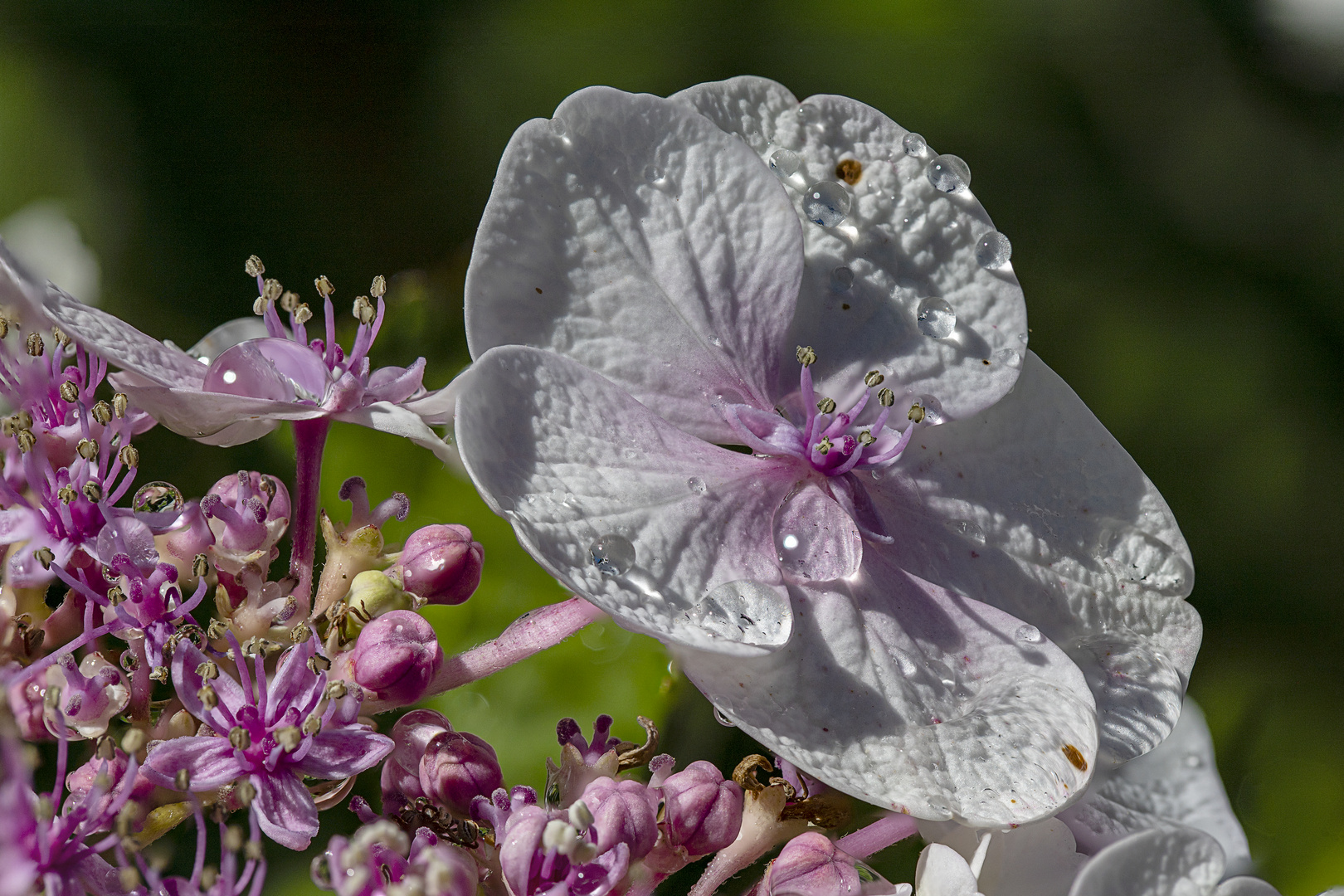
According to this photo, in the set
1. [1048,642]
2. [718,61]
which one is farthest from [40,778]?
[718,61]

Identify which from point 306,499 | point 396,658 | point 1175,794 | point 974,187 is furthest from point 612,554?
point 974,187

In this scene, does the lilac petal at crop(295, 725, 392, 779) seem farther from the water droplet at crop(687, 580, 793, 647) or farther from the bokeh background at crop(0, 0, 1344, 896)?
the bokeh background at crop(0, 0, 1344, 896)

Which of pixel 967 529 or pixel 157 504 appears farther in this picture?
pixel 967 529

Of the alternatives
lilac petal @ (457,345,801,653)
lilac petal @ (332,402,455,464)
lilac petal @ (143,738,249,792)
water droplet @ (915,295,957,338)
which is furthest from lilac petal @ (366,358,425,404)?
water droplet @ (915,295,957,338)

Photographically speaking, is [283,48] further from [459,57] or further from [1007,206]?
[1007,206]

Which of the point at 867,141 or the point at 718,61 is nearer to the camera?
the point at 867,141

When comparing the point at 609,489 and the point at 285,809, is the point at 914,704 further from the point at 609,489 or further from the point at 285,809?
the point at 285,809

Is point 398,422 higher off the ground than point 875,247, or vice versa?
point 875,247
